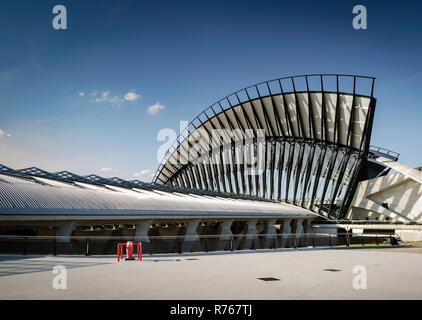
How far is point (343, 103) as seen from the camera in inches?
1836

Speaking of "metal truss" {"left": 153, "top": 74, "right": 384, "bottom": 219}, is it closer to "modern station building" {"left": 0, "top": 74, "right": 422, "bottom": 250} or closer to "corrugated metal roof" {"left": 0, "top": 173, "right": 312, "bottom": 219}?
"modern station building" {"left": 0, "top": 74, "right": 422, "bottom": 250}

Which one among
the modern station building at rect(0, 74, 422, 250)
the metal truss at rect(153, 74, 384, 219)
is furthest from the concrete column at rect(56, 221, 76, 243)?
the metal truss at rect(153, 74, 384, 219)

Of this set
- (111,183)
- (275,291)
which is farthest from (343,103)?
(275,291)

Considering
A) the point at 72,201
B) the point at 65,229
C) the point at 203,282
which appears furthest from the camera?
the point at 72,201

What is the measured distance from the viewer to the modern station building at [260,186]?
21.9 meters

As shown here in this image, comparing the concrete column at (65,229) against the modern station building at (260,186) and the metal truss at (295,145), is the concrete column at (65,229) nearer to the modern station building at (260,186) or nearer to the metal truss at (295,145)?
the modern station building at (260,186)

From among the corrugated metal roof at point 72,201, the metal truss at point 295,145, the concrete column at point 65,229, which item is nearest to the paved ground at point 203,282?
the corrugated metal roof at point 72,201

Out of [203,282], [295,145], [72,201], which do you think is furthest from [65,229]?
[295,145]

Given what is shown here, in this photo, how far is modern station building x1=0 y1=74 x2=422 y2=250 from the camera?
71.7 ft

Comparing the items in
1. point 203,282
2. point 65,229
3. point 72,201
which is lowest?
point 203,282

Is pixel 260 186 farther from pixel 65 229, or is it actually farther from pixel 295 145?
pixel 65 229

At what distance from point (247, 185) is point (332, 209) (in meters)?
18.4

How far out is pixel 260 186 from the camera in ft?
207
